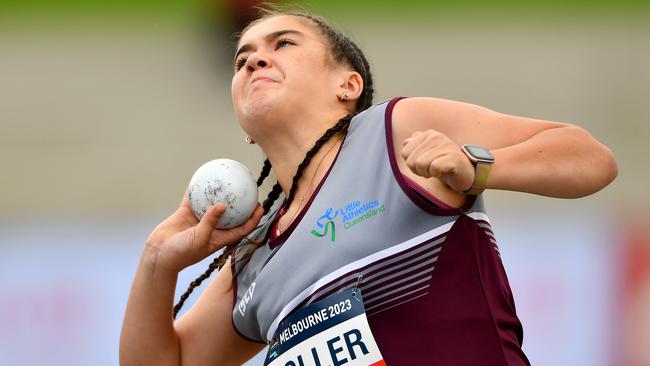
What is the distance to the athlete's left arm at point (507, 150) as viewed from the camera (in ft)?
6.92

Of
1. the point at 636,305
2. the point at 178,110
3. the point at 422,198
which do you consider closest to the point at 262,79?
the point at 422,198

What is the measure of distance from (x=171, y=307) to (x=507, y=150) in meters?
1.11

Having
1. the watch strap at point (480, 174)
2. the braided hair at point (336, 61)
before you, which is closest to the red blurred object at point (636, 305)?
the braided hair at point (336, 61)

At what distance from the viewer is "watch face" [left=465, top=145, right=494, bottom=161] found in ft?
7.07

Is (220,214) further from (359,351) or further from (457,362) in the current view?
(457,362)

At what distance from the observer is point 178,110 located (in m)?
6.17

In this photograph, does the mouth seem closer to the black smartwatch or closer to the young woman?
the young woman

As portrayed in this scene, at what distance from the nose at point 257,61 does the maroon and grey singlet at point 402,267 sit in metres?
Result: 0.42

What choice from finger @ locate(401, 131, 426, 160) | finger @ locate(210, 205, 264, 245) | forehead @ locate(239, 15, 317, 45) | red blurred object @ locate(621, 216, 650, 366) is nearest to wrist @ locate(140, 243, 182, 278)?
finger @ locate(210, 205, 264, 245)

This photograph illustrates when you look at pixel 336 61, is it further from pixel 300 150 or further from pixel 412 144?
pixel 412 144

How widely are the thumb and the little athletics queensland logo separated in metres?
0.30

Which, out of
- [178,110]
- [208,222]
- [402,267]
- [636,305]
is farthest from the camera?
[178,110]

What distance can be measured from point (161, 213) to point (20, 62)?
1.54 meters

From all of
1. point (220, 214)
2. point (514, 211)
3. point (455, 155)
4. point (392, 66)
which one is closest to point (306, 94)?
point (220, 214)
